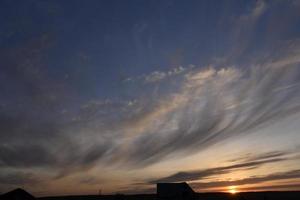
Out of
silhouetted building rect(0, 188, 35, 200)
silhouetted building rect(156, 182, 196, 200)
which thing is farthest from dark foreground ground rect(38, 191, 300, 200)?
silhouetted building rect(0, 188, 35, 200)

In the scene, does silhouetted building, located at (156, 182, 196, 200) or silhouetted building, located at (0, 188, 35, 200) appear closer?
silhouetted building, located at (0, 188, 35, 200)

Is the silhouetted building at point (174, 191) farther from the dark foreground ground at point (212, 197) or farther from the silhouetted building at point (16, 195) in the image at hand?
the silhouetted building at point (16, 195)

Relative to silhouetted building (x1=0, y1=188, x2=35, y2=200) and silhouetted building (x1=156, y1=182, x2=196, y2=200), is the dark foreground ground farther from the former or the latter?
silhouetted building (x1=0, y1=188, x2=35, y2=200)

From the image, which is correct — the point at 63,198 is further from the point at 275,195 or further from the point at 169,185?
the point at 275,195

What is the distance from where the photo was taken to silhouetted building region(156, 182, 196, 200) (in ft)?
207

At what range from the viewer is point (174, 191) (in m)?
63.4

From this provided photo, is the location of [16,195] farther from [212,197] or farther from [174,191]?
[212,197]

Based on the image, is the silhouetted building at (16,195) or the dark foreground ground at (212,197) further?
the dark foreground ground at (212,197)

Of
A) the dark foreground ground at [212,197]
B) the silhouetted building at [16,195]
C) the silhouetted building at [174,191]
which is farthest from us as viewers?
the dark foreground ground at [212,197]

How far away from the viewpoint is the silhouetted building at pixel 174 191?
2480 inches

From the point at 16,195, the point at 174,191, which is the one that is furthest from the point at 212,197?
the point at 16,195

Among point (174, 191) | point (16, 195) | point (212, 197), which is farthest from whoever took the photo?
point (212, 197)

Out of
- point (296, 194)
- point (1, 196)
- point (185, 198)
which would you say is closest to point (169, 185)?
point (185, 198)

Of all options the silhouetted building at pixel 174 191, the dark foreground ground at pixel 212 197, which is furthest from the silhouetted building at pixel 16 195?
the silhouetted building at pixel 174 191
